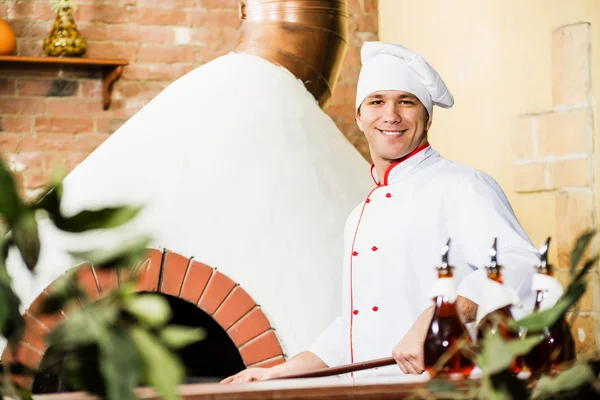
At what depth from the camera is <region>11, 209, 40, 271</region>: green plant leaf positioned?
0.31 meters

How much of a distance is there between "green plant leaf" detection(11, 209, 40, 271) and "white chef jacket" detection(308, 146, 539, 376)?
122 centimetres

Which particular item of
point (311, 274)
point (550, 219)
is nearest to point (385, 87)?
point (311, 274)

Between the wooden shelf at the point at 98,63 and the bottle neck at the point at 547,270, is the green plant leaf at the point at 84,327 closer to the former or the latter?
the bottle neck at the point at 547,270

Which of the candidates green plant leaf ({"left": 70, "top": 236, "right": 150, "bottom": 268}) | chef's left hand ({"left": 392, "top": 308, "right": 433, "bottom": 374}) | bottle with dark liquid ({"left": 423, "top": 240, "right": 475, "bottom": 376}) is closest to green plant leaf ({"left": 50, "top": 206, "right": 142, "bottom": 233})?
green plant leaf ({"left": 70, "top": 236, "right": 150, "bottom": 268})

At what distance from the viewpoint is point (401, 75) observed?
1.70 metres

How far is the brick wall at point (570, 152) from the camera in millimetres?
2535

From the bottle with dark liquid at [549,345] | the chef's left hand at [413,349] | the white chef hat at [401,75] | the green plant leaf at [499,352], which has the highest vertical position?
the white chef hat at [401,75]

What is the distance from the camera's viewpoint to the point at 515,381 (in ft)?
1.36

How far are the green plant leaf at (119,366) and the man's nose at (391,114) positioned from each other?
1440 millimetres

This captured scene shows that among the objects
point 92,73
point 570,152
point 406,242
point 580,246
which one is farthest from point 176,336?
point 92,73

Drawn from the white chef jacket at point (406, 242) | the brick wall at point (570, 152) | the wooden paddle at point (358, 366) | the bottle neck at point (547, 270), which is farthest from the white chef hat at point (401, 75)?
the brick wall at point (570, 152)

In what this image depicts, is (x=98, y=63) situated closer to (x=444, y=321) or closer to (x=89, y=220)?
(x=444, y=321)

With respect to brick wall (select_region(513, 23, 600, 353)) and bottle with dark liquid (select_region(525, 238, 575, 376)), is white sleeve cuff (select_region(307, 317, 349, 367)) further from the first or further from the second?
brick wall (select_region(513, 23, 600, 353))

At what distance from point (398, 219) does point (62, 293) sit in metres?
1.38
